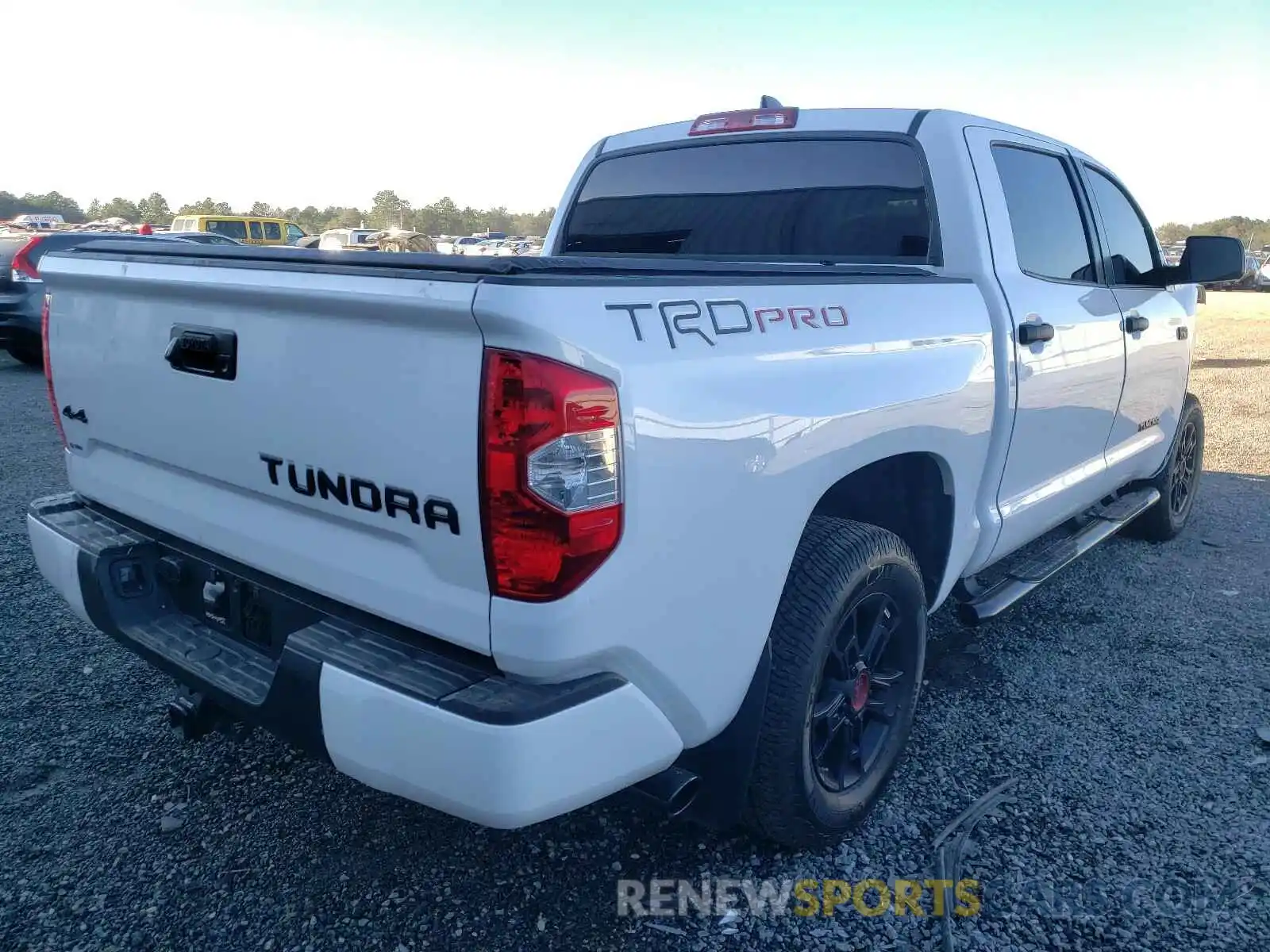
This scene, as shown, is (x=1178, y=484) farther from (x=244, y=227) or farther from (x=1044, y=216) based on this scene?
(x=244, y=227)

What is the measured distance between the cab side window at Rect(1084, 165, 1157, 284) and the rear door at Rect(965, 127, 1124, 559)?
10.0 inches

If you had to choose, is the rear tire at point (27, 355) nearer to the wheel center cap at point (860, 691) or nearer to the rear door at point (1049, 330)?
the rear door at point (1049, 330)

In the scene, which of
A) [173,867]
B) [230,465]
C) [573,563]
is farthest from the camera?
[173,867]

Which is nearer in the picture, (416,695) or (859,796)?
(416,695)

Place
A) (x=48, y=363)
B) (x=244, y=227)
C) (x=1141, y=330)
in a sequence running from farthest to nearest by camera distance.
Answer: (x=244, y=227) → (x=1141, y=330) → (x=48, y=363)

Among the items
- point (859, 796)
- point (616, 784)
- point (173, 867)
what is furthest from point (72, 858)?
point (859, 796)

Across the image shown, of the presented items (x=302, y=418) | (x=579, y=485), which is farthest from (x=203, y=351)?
(x=579, y=485)

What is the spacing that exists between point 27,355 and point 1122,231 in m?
11.7

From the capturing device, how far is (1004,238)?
3.22 meters

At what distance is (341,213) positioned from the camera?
87.1 meters

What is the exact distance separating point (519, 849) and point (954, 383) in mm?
1727

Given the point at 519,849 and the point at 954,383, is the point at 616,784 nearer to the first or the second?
the point at 519,849

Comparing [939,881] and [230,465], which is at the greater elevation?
[230,465]

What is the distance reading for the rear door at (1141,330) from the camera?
4.10 meters
